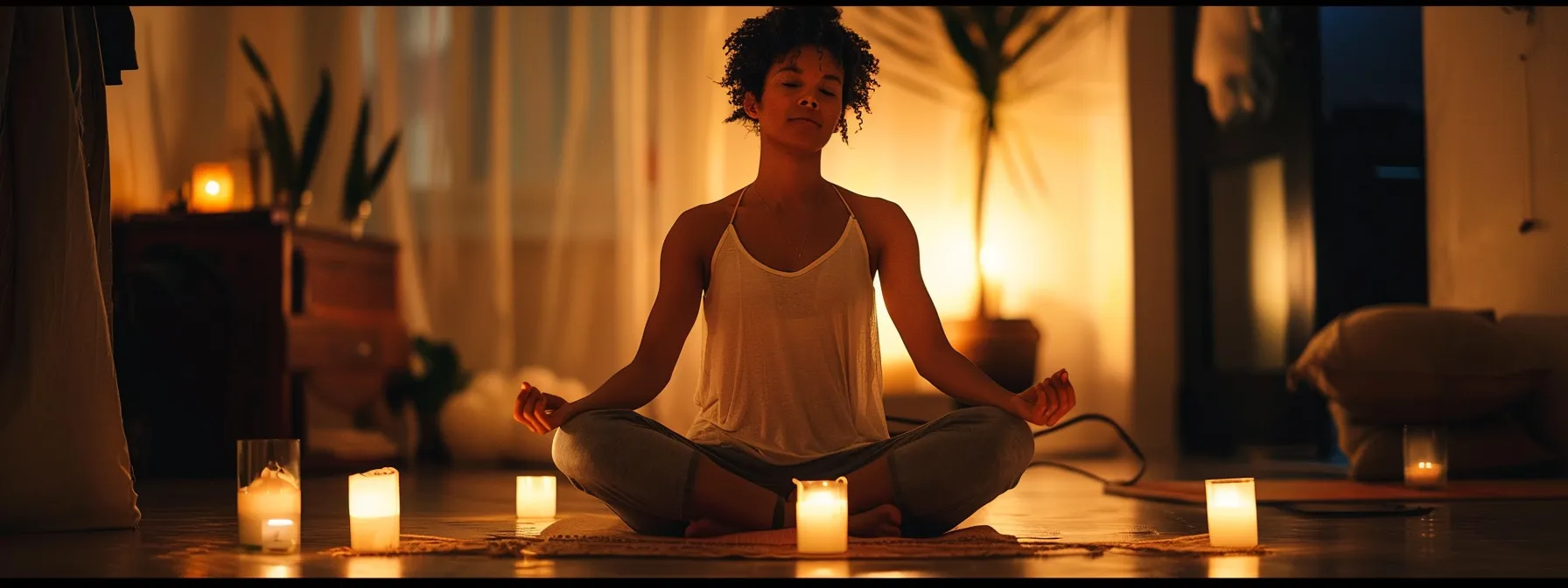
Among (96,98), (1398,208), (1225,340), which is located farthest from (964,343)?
(96,98)

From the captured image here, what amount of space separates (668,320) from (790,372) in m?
0.21

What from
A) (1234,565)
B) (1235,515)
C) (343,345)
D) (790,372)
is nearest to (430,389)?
(343,345)

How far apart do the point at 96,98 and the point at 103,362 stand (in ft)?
1.57

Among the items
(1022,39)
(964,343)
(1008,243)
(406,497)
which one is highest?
(1022,39)

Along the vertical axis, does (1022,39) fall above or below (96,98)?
above

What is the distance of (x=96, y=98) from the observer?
2561mm

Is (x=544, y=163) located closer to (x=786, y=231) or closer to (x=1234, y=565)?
(x=786, y=231)

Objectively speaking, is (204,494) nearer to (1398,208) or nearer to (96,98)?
(96,98)

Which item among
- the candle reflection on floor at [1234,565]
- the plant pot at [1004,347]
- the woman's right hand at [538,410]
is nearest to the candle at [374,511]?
the woman's right hand at [538,410]

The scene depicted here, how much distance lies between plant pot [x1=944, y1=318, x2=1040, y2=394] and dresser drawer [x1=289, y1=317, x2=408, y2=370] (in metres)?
1.81

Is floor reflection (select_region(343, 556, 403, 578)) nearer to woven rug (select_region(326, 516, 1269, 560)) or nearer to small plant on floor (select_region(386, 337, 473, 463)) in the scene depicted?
woven rug (select_region(326, 516, 1269, 560))

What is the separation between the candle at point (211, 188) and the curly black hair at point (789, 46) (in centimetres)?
240

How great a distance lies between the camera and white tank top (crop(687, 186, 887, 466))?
2.20m

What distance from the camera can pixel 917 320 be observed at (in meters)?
2.28
